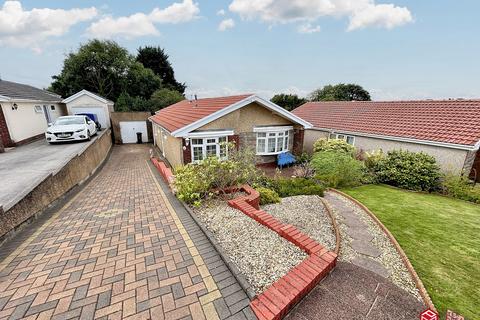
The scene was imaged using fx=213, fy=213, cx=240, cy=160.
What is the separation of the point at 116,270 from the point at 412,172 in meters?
13.2

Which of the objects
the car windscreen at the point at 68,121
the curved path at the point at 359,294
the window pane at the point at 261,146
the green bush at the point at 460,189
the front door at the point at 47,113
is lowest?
the green bush at the point at 460,189

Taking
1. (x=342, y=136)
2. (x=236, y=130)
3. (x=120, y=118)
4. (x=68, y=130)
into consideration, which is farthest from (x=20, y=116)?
(x=342, y=136)

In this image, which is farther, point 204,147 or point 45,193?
point 204,147

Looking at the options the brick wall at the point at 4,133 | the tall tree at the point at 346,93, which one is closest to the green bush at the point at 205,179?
the brick wall at the point at 4,133

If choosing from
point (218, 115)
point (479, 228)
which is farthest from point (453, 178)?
point (218, 115)

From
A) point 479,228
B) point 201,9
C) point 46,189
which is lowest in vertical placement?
point 479,228

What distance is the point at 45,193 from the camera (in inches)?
265

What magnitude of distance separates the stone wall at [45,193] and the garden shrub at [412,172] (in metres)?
14.7

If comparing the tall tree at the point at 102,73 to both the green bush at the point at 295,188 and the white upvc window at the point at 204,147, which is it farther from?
the green bush at the point at 295,188

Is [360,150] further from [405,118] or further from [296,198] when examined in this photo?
[296,198]

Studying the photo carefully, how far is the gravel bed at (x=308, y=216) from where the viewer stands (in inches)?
218

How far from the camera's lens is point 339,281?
401cm

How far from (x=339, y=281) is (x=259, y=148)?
1038cm

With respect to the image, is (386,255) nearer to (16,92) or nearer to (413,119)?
(413,119)
